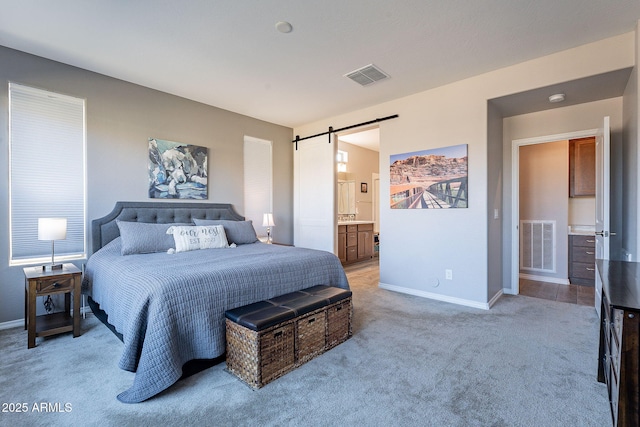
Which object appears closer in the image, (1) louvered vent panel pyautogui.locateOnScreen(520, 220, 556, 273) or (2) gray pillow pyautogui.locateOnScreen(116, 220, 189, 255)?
(2) gray pillow pyautogui.locateOnScreen(116, 220, 189, 255)

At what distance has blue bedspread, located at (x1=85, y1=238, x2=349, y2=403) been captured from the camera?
5.77ft

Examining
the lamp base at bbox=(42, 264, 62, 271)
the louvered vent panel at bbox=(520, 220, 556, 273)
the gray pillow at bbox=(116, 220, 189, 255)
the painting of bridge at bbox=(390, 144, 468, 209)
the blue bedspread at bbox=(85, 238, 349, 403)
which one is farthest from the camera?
the louvered vent panel at bbox=(520, 220, 556, 273)

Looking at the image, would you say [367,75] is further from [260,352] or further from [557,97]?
[260,352]

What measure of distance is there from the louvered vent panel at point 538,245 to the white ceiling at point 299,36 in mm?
2851

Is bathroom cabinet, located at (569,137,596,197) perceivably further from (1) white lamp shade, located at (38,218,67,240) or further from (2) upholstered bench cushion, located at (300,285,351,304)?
(1) white lamp shade, located at (38,218,67,240)

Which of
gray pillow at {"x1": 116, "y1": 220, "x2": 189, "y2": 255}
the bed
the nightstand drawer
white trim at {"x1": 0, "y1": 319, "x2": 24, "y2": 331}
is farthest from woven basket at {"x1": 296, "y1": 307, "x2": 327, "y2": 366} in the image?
white trim at {"x1": 0, "y1": 319, "x2": 24, "y2": 331}

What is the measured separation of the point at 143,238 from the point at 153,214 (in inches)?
25.9

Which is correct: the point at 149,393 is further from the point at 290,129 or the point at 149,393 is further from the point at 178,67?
the point at 290,129

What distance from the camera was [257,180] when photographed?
4.95 meters

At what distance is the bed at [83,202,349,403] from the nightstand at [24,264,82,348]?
0.60 feet

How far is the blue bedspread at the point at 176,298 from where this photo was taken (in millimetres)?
1758

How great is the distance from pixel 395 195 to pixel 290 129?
2499 mm

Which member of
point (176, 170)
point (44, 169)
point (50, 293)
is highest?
point (176, 170)

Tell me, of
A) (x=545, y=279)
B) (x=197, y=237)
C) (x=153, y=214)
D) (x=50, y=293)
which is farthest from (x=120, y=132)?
(x=545, y=279)
